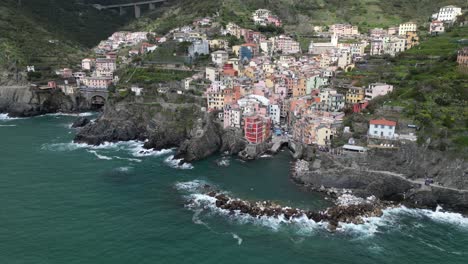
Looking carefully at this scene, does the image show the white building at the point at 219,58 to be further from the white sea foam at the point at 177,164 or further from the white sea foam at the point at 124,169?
the white sea foam at the point at 124,169

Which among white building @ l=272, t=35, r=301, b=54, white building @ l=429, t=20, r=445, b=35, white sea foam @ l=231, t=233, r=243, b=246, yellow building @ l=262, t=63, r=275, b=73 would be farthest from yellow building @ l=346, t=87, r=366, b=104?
white building @ l=272, t=35, r=301, b=54

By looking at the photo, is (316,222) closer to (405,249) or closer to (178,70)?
(405,249)

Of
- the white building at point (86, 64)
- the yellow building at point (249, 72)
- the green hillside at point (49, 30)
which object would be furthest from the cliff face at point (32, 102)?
the yellow building at point (249, 72)

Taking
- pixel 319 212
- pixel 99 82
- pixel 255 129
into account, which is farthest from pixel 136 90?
pixel 319 212

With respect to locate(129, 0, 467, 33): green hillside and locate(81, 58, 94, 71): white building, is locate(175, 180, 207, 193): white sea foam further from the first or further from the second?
locate(129, 0, 467, 33): green hillside

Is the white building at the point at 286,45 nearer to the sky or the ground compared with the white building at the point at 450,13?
nearer to the ground
